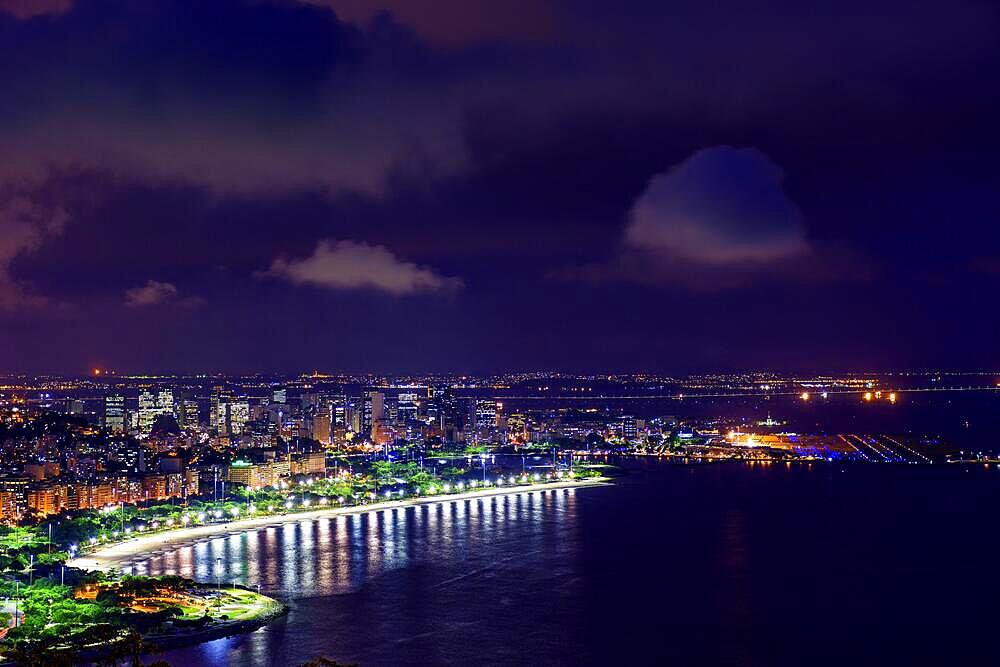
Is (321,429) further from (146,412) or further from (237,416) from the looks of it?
(146,412)

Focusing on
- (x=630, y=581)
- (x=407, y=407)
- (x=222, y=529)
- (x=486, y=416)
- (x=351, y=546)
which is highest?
(x=407, y=407)

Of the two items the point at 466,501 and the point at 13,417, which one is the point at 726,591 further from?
the point at 13,417

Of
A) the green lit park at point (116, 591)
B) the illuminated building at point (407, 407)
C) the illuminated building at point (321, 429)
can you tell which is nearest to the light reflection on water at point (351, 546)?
the green lit park at point (116, 591)

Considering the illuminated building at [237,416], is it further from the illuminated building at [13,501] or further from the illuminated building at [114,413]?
the illuminated building at [13,501]

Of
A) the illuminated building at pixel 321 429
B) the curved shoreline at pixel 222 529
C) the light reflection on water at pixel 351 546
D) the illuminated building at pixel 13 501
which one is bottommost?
the light reflection on water at pixel 351 546

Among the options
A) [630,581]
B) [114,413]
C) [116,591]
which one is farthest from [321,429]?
[116,591]

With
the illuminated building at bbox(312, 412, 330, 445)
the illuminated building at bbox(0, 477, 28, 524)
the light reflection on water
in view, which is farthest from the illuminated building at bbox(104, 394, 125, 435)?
the light reflection on water
